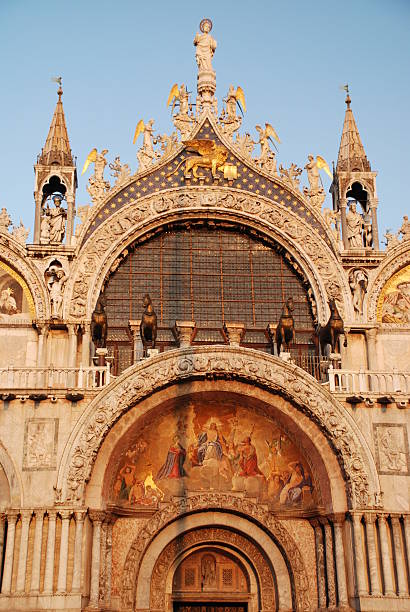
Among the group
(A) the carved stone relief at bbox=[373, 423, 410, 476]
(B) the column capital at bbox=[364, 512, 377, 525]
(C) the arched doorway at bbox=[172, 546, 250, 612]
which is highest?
(A) the carved stone relief at bbox=[373, 423, 410, 476]

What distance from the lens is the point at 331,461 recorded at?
20.2m

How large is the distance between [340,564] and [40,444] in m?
7.16

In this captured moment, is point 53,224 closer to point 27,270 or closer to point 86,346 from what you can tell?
→ point 27,270

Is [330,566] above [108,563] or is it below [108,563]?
below

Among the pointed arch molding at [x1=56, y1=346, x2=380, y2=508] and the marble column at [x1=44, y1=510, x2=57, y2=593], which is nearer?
the marble column at [x1=44, y1=510, x2=57, y2=593]

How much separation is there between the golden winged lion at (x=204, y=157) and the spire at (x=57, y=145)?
308 cm

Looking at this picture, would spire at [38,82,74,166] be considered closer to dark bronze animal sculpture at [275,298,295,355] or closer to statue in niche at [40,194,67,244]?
statue in niche at [40,194,67,244]

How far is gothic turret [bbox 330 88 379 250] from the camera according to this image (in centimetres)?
2444

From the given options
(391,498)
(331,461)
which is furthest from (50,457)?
(391,498)

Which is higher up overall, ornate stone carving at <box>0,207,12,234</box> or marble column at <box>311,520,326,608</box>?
ornate stone carving at <box>0,207,12,234</box>

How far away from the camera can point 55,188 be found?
81.4 feet

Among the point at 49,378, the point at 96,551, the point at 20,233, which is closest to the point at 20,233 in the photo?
the point at 20,233

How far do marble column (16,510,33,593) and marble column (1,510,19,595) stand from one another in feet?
0.55

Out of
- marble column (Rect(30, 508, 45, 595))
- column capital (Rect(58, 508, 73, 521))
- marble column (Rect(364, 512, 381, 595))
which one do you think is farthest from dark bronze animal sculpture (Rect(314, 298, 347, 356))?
marble column (Rect(30, 508, 45, 595))
